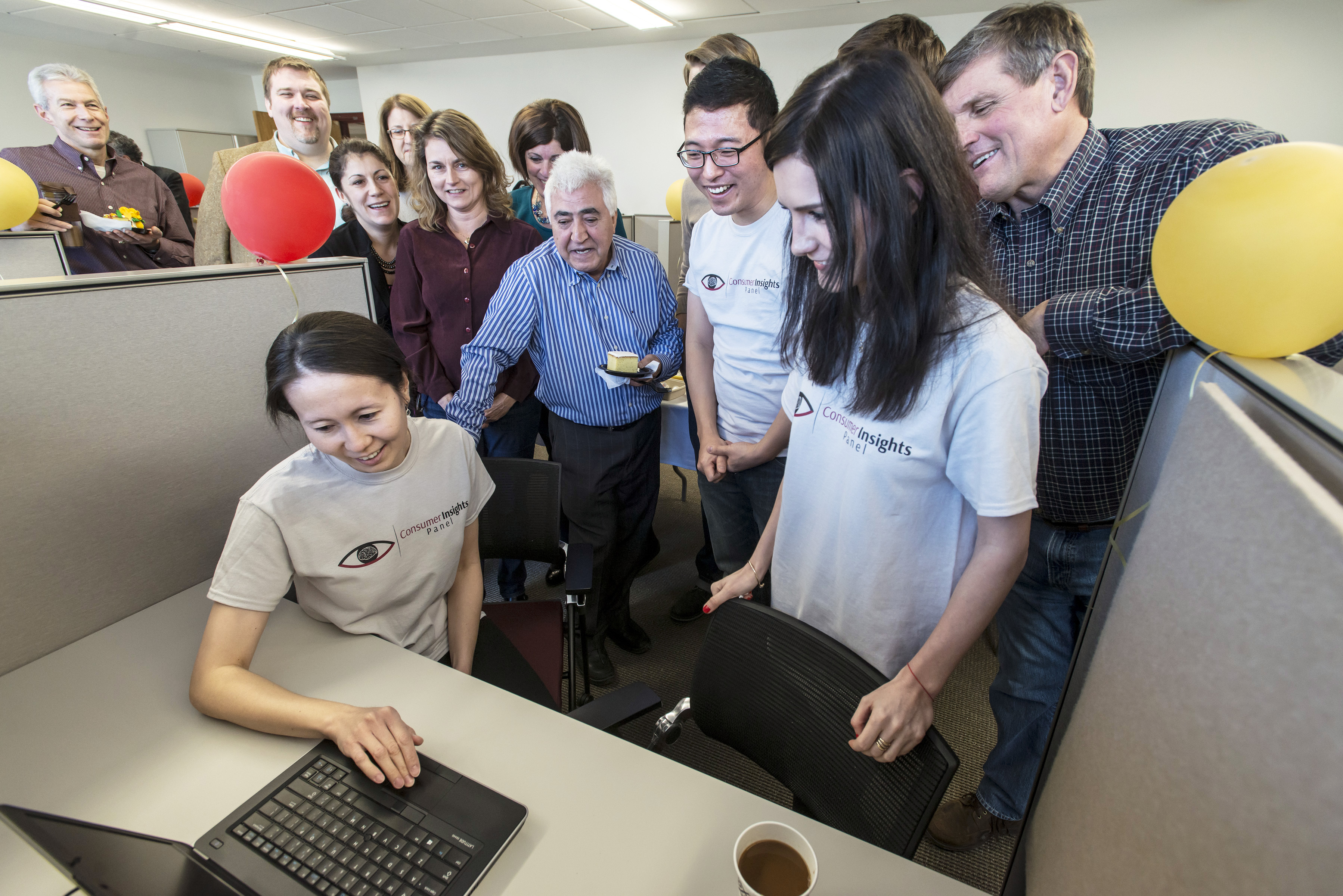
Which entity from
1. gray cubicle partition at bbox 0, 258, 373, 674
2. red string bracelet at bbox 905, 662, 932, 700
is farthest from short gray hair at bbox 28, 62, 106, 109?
Answer: red string bracelet at bbox 905, 662, 932, 700

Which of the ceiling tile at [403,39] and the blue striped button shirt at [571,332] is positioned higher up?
the ceiling tile at [403,39]

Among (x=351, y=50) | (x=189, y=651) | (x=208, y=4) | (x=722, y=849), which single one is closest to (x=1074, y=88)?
(x=722, y=849)

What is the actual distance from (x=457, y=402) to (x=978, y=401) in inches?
55.2

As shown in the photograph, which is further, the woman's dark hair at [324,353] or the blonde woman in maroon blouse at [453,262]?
the blonde woman in maroon blouse at [453,262]

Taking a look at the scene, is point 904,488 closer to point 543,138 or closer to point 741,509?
point 741,509

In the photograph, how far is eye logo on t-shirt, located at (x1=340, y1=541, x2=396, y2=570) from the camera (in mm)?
1115

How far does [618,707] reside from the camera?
1.00 metres

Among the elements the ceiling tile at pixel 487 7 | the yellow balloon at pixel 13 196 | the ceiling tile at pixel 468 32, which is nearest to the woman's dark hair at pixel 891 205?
the yellow balloon at pixel 13 196

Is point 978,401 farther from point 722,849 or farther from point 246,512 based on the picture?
point 246,512

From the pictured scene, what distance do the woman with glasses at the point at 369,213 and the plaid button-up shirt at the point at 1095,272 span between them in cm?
190

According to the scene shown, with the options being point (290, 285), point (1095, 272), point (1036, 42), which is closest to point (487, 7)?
point (290, 285)

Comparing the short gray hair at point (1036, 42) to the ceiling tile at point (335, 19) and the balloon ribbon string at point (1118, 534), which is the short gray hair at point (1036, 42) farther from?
the ceiling tile at point (335, 19)

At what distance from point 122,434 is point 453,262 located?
3.66 feet

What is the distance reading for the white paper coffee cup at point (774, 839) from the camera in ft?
1.93
